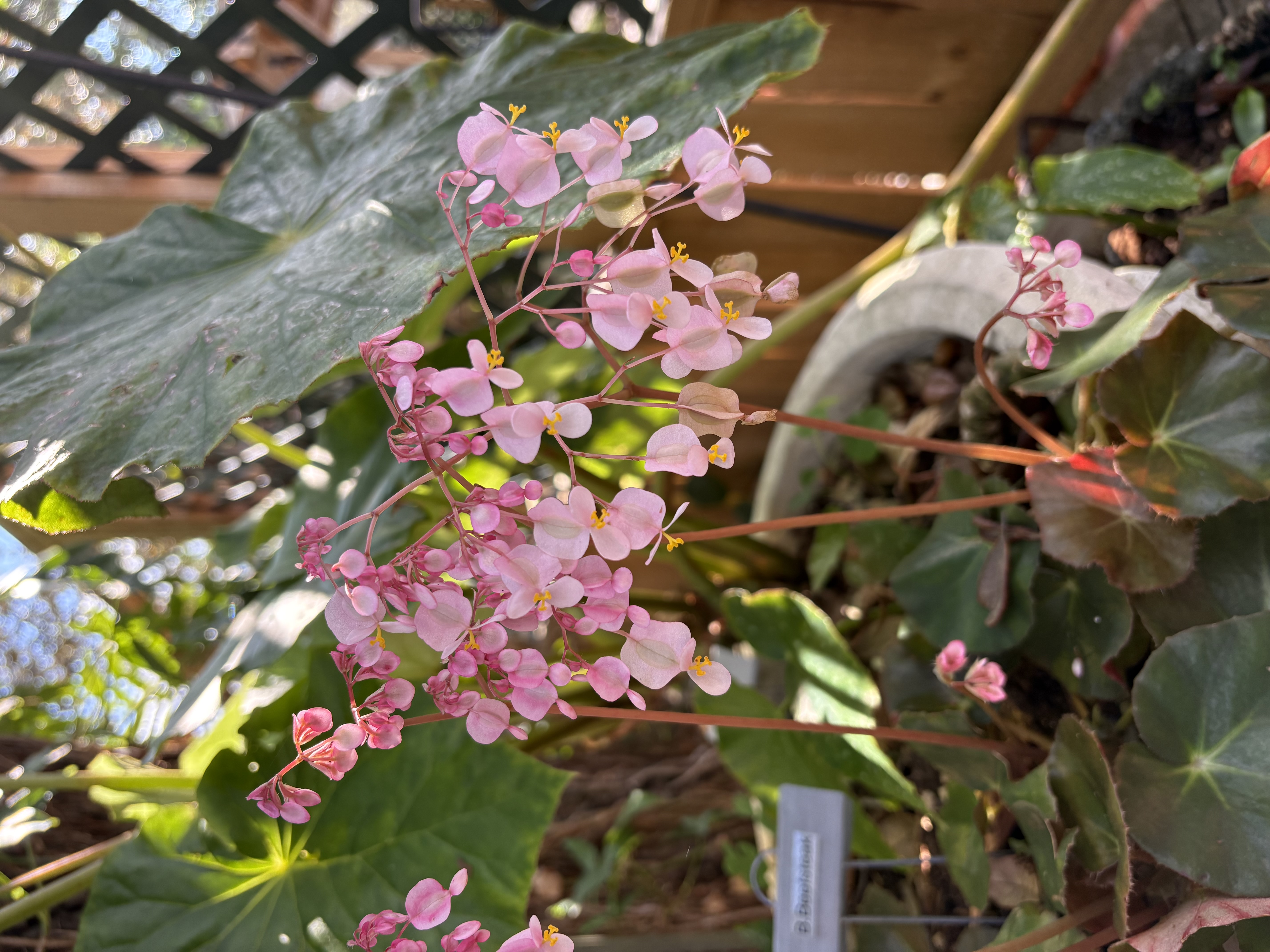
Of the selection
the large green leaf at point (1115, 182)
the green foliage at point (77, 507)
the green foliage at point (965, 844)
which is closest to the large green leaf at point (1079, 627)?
the green foliage at point (965, 844)

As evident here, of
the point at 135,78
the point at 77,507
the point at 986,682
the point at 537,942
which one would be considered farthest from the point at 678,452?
the point at 135,78

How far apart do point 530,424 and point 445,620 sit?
93mm

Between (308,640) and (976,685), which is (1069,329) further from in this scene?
(308,640)

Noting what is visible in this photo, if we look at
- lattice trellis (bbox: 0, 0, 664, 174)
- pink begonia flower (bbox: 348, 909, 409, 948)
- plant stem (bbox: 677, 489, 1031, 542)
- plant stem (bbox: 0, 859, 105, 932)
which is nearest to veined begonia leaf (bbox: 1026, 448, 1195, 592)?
plant stem (bbox: 677, 489, 1031, 542)

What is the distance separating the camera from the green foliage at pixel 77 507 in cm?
49

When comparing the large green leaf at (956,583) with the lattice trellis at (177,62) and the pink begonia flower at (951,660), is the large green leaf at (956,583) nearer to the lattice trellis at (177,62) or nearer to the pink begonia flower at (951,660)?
the pink begonia flower at (951,660)

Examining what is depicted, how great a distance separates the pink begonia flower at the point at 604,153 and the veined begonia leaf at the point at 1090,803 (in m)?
0.41

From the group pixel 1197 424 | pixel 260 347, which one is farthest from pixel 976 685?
pixel 260 347

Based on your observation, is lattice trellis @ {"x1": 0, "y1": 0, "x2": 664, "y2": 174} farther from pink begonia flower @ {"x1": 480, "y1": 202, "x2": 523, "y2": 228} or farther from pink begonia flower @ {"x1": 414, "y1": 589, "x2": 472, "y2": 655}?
pink begonia flower @ {"x1": 414, "y1": 589, "x2": 472, "y2": 655}

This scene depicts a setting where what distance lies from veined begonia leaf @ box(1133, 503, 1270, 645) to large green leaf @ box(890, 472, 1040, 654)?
106mm

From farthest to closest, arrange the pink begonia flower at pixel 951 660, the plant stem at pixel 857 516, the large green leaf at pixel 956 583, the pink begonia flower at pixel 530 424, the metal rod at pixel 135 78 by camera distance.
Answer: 1. the metal rod at pixel 135 78
2. the large green leaf at pixel 956 583
3. the pink begonia flower at pixel 951 660
4. the plant stem at pixel 857 516
5. the pink begonia flower at pixel 530 424

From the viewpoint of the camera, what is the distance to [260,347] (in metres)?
0.47

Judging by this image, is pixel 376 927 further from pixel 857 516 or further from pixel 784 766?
pixel 784 766

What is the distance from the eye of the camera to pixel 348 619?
33 centimetres
